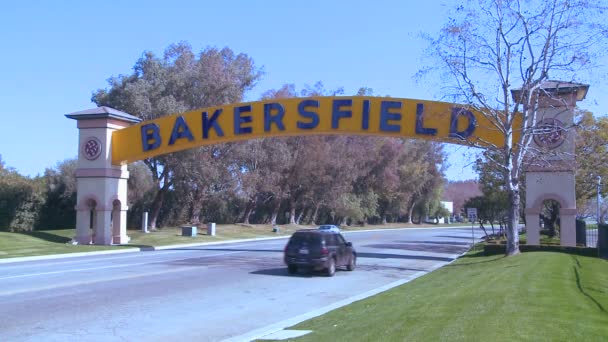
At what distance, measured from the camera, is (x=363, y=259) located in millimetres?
27266

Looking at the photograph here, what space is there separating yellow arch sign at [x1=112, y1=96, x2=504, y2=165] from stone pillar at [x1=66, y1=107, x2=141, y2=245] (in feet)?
2.27

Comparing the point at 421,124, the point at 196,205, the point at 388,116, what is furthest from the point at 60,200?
the point at 421,124

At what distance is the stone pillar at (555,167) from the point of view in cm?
2620

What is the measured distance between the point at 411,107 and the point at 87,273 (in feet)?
60.0

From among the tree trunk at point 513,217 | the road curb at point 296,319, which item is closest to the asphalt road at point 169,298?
the road curb at point 296,319

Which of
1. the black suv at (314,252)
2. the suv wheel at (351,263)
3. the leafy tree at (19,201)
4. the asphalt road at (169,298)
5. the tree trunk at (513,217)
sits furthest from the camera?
the leafy tree at (19,201)

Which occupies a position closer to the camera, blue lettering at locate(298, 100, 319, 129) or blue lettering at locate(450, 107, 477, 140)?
blue lettering at locate(450, 107, 477, 140)

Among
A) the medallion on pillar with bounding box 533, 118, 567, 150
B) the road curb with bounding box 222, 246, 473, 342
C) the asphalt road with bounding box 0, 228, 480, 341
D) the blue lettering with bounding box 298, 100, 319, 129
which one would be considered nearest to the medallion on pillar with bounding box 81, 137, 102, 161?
the blue lettering with bounding box 298, 100, 319, 129

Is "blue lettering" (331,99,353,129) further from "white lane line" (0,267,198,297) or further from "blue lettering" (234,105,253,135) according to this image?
"white lane line" (0,267,198,297)

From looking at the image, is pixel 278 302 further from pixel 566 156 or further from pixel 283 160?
pixel 283 160

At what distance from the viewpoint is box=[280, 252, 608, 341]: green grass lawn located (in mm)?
7484

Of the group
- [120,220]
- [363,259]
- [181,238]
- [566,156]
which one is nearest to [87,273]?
[363,259]

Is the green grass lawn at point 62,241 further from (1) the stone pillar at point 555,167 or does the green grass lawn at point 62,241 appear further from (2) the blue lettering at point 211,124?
(1) the stone pillar at point 555,167

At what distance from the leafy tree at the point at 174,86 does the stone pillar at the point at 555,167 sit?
27.5 m
